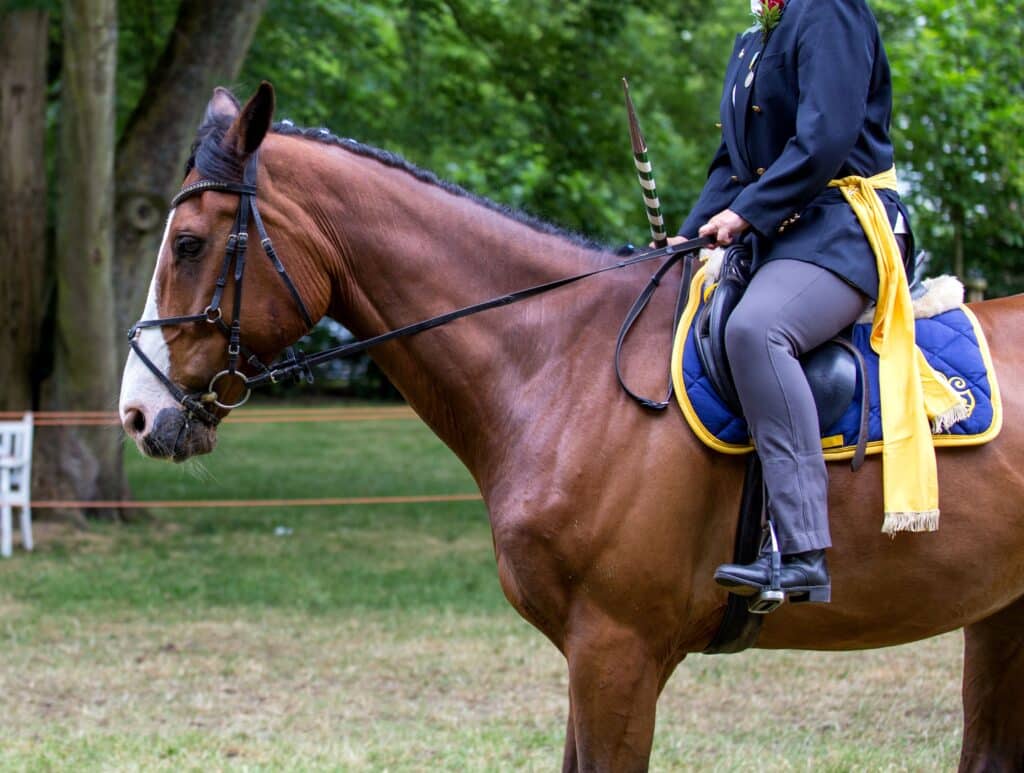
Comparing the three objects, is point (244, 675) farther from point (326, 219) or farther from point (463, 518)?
point (463, 518)

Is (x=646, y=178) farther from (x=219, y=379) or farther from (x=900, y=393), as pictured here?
(x=219, y=379)

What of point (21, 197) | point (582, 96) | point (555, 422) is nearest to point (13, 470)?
point (21, 197)

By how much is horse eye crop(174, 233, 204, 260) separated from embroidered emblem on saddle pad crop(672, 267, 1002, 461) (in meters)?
1.40

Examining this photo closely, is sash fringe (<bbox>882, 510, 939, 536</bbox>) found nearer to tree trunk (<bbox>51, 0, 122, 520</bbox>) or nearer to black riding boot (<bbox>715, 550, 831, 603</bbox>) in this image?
black riding boot (<bbox>715, 550, 831, 603</bbox>)

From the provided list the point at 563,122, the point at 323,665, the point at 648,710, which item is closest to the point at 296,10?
the point at 563,122

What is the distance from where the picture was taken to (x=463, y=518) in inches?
531

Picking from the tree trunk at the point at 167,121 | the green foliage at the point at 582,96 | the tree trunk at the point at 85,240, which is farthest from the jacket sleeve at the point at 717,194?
the tree trunk at the point at 167,121

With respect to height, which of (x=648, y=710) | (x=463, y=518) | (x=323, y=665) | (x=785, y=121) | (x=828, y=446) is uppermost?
(x=785, y=121)

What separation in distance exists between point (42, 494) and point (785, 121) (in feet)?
31.7

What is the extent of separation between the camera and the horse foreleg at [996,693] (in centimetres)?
403

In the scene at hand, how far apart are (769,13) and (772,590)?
1708 mm

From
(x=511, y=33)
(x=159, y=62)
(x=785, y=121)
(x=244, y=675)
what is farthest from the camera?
(x=511, y=33)

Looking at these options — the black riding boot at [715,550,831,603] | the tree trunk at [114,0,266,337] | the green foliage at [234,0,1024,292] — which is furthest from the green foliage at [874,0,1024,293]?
the black riding boot at [715,550,831,603]

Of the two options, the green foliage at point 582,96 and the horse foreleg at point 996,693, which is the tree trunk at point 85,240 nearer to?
the green foliage at point 582,96
